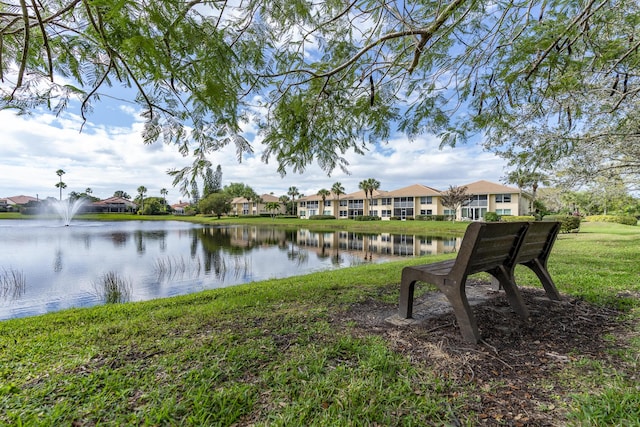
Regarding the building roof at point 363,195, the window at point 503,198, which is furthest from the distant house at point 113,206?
the window at point 503,198

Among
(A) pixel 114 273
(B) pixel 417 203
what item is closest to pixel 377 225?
(B) pixel 417 203

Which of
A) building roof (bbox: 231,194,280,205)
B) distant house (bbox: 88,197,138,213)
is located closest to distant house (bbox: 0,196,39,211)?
distant house (bbox: 88,197,138,213)

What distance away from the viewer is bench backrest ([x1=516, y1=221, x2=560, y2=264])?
310cm

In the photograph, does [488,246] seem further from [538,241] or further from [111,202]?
[111,202]

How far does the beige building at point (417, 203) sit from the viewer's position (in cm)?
3891

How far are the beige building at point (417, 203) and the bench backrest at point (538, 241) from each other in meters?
35.4

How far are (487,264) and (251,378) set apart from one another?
2.21m

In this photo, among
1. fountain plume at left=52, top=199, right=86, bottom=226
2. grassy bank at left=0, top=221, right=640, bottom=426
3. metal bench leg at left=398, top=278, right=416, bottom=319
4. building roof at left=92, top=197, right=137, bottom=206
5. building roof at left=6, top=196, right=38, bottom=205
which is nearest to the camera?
grassy bank at left=0, top=221, right=640, bottom=426

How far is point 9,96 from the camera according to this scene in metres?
2.51

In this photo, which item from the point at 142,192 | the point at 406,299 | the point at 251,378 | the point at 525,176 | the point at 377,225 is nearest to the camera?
the point at 251,378

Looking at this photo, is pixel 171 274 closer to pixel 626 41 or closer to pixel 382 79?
pixel 382 79

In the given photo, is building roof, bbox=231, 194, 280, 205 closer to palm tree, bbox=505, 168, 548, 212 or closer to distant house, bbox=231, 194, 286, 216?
distant house, bbox=231, 194, 286, 216

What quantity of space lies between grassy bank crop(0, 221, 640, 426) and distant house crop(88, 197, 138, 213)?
289 ft

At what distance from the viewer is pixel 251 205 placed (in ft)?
260
